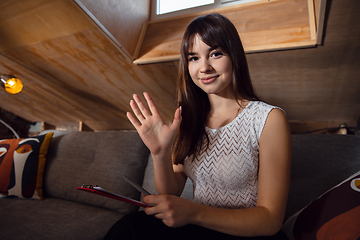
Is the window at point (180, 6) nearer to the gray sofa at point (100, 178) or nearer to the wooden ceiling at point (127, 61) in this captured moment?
the wooden ceiling at point (127, 61)

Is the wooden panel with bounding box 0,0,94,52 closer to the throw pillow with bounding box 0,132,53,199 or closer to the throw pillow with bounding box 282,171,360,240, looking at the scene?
the throw pillow with bounding box 0,132,53,199

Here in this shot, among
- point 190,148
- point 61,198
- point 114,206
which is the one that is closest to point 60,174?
point 61,198

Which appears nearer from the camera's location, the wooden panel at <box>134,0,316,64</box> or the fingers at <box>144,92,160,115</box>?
the fingers at <box>144,92,160,115</box>

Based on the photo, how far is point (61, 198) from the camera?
1520 mm

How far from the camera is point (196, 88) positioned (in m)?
0.99

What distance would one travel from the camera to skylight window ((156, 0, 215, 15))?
2076mm

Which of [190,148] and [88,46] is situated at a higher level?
Result: [88,46]

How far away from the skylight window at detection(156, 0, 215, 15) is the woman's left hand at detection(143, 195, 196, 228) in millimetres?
1876

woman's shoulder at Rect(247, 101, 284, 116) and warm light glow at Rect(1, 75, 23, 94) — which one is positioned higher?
warm light glow at Rect(1, 75, 23, 94)

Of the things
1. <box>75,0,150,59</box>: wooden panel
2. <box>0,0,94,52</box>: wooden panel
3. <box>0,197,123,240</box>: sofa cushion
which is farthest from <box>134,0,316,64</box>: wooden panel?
<box>0,197,123,240</box>: sofa cushion

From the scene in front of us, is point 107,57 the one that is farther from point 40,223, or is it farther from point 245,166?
point 245,166

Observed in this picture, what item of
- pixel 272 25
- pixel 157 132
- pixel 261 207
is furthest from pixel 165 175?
pixel 272 25

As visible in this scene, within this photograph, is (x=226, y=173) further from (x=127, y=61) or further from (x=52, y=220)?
(x=127, y=61)

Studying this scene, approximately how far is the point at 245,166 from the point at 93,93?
2.51 m
